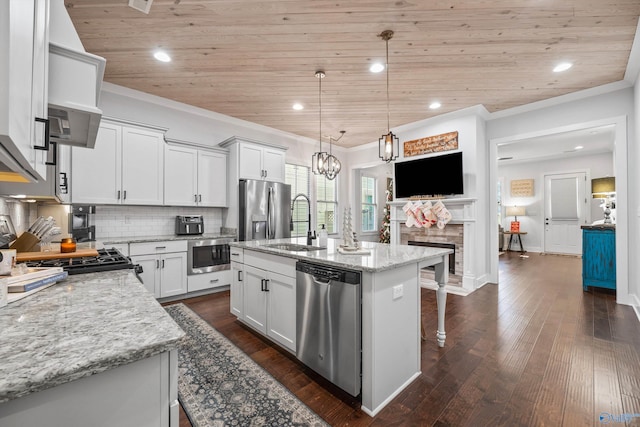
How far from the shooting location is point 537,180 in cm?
818

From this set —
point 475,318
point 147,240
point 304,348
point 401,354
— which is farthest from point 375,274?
point 147,240

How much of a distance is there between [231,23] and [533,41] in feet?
9.30

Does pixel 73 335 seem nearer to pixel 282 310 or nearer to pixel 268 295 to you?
pixel 282 310

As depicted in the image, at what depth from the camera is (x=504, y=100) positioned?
3.97 m

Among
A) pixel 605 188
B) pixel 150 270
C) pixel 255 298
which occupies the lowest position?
pixel 255 298

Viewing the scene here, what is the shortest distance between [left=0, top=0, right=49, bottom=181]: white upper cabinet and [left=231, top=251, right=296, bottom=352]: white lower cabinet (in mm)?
1649

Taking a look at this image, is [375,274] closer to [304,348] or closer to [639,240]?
[304,348]

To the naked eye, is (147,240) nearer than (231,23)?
No

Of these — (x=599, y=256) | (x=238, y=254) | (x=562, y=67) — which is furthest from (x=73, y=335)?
(x=599, y=256)

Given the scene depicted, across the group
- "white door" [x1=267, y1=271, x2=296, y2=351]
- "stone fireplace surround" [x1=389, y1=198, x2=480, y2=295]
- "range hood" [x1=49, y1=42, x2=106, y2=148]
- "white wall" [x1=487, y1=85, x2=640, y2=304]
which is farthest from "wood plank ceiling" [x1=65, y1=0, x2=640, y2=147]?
"white door" [x1=267, y1=271, x2=296, y2=351]

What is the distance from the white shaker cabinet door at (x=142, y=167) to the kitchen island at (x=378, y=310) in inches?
81.5

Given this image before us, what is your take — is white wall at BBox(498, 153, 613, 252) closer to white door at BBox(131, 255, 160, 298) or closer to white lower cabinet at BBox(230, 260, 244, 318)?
white lower cabinet at BBox(230, 260, 244, 318)

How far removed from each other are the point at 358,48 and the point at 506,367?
121 inches

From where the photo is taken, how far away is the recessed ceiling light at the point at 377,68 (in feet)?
9.83
